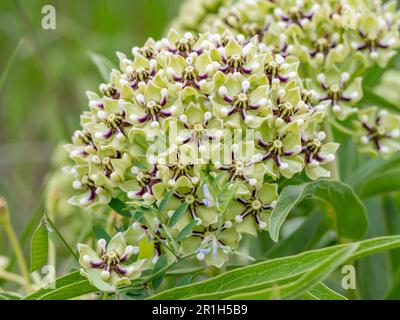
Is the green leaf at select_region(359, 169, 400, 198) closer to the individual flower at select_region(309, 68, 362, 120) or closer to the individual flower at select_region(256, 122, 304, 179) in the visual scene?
the individual flower at select_region(309, 68, 362, 120)

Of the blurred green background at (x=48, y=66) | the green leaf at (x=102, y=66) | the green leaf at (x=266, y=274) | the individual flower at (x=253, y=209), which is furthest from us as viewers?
the blurred green background at (x=48, y=66)

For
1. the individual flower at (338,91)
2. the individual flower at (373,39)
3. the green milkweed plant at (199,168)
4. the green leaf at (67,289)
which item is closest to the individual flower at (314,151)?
the green milkweed plant at (199,168)

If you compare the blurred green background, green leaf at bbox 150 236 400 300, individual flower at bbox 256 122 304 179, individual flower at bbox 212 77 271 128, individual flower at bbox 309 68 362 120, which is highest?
the blurred green background

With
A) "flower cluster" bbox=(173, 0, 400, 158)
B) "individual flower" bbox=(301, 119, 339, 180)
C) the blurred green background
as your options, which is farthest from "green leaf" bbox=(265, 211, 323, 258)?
the blurred green background

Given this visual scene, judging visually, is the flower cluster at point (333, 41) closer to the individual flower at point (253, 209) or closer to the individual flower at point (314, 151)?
the individual flower at point (314, 151)

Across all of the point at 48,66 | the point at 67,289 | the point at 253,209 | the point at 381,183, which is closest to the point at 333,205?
the point at 381,183

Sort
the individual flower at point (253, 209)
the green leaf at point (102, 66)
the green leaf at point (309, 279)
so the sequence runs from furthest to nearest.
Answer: the green leaf at point (102, 66) < the individual flower at point (253, 209) < the green leaf at point (309, 279)
